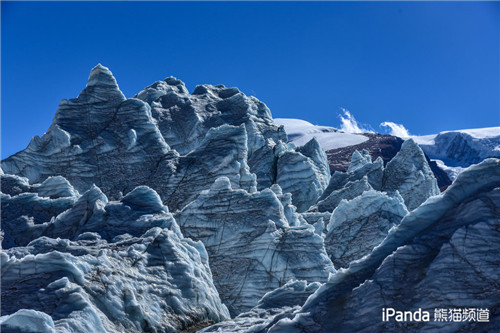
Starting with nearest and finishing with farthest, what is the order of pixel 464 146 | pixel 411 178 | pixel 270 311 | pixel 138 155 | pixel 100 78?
pixel 270 311 → pixel 138 155 → pixel 100 78 → pixel 411 178 → pixel 464 146

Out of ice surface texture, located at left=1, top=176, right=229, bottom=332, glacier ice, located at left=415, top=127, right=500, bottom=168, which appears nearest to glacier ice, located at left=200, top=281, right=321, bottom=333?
ice surface texture, located at left=1, top=176, right=229, bottom=332

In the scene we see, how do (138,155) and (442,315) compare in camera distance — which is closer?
(442,315)

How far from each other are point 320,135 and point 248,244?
128 metres

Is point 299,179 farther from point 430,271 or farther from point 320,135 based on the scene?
point 320,135

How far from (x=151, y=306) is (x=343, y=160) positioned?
98962 mm

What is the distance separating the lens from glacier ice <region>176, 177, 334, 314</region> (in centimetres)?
2392

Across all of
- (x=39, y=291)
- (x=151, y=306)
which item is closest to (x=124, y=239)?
(x=151, y=306)

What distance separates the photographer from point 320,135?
497 ft

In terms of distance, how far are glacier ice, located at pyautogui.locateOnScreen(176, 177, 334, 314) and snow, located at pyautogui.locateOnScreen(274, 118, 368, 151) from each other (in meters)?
103

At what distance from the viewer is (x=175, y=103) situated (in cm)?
5481

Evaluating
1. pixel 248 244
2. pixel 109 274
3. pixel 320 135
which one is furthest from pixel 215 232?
pixel 320 135

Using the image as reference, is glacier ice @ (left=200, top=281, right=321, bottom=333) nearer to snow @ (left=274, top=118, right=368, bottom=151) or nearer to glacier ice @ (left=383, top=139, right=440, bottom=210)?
glacier ice @ (left=383, top=139, right=440, bottom=210)

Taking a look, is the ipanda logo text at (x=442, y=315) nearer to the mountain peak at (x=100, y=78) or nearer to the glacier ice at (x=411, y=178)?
the glacier ice at (x=411, y=178)

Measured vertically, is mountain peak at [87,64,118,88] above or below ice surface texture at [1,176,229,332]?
above
